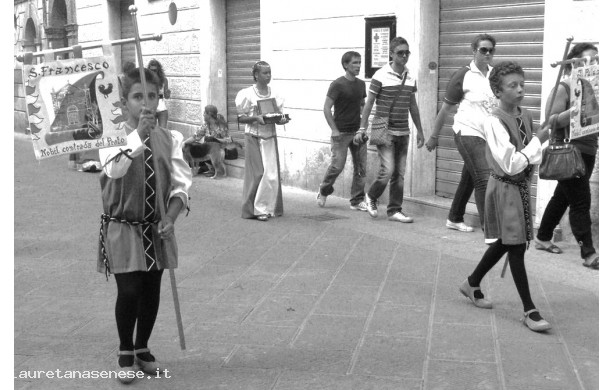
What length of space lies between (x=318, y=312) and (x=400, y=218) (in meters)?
3.80

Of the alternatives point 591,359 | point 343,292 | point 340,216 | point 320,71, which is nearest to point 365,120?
point 340,216

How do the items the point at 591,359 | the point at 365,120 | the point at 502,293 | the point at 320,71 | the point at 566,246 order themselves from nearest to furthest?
1. the point at 591,359
2. the point at 502,293
3. the point at 566,246
4. the point at 365,120
5. the point at 320,71

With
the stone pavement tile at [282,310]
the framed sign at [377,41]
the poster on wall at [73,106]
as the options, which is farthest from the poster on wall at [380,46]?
the poster on wall at [73,106]

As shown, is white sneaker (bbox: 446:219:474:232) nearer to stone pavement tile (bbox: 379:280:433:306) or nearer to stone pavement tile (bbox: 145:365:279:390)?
stone pavement tile (bbox: 379:280:433:306)

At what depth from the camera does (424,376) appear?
4.75 meters

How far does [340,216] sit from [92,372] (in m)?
5.52

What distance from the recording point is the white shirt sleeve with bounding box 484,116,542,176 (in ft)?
17.9

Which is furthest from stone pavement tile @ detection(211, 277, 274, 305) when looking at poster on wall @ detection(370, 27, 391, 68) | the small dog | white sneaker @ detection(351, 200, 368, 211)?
the small dog

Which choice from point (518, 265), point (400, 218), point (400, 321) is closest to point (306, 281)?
point (400, 321)

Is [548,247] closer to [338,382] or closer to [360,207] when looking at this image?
[360,207]

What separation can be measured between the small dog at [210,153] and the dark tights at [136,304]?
30.8ft

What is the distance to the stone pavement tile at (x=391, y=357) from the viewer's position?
4.82m

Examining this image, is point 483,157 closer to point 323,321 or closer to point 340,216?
point 340,216

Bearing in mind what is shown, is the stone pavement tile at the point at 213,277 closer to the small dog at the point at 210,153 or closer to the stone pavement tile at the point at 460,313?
the stone pavement tile at the point at 460,313
